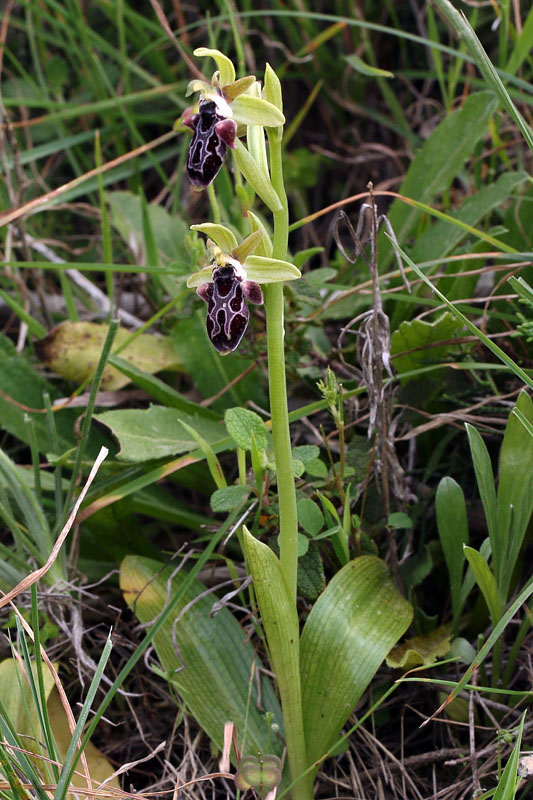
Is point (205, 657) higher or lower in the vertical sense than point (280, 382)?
lower

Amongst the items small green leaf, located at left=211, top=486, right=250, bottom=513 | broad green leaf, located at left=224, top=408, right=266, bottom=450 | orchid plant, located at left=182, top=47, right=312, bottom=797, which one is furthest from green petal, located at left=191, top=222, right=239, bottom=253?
small green leaf, located at left=211, top=486, right=250, bottom=513

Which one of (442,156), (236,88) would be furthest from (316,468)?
(442,156)

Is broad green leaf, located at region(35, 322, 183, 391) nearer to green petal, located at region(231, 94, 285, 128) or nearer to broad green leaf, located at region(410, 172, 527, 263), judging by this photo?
broad green leaf, located at region(410, 172, 527, 263)

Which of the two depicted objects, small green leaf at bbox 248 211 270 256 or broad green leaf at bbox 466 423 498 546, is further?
broad green leaf at bbox 466 423 498 546

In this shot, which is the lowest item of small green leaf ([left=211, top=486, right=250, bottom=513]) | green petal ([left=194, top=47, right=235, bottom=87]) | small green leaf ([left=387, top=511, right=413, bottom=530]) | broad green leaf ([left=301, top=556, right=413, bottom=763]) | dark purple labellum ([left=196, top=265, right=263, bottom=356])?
broad green leaf ([left=301, top=556, right=413, bottom=763])

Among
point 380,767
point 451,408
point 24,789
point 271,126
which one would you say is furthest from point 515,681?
point 271,126

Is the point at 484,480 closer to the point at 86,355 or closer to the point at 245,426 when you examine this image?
the point at 245,426
